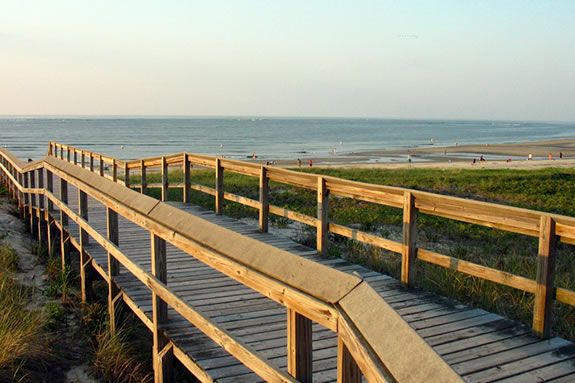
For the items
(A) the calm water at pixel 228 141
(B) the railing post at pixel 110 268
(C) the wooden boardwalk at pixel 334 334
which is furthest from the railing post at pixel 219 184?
(A) the calm water at pixel 228 141

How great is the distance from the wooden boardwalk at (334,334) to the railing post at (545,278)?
124mm

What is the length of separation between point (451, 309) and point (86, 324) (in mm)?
3866

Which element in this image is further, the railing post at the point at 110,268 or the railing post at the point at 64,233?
the railing post at the point at 64,233

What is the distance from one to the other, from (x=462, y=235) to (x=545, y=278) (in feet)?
22.2

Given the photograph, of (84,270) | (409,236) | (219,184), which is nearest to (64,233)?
(84,270)

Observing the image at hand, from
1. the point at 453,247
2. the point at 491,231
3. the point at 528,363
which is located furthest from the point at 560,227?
the point at 491,231

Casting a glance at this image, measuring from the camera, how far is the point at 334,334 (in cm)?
457

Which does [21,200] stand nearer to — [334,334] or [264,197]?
[264,197]

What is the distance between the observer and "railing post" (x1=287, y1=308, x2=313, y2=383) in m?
2.50

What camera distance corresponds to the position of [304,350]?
249 centimetres

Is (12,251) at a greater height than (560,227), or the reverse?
(560,227)

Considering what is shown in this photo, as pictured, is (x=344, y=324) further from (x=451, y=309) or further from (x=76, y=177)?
(x=76, y=177)

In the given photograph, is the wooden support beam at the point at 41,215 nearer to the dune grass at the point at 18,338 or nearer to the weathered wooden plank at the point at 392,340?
the dune grass at the point at 18,338

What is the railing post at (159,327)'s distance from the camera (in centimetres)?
446
